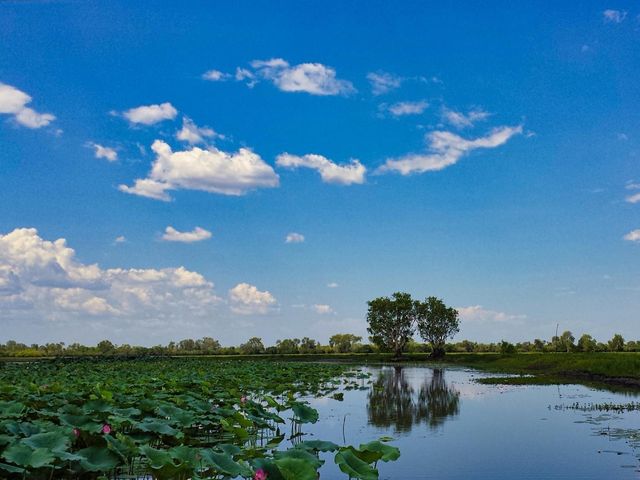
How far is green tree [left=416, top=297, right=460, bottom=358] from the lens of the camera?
72188mm

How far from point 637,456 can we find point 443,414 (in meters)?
7.15

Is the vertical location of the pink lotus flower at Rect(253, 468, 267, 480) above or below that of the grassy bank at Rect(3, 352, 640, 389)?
above

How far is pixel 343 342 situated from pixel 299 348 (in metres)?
10.8

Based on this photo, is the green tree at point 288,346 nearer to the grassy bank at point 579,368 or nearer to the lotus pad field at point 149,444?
the grassy bank at point 579,368

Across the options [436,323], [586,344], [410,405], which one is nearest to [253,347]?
[436,323]

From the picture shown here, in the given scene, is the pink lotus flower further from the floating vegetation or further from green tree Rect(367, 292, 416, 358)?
green tree Rect(367, 292, 416, 358)

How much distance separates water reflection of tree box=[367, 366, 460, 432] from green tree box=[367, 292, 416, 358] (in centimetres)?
4331

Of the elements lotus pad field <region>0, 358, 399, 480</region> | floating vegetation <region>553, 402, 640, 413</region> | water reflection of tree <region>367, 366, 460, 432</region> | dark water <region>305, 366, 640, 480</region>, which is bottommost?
water reflection of tree <region>367, 366, 460, 432</region>

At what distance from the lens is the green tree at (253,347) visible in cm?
9019

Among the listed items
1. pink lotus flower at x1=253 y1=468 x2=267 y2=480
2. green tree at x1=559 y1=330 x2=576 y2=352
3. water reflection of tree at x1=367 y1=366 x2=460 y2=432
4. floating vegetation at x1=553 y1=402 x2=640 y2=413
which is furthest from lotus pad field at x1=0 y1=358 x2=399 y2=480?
green tree at x1=559 y1=330 x2=576 y2=352

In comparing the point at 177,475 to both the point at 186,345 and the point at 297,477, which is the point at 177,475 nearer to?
the point at 297,477

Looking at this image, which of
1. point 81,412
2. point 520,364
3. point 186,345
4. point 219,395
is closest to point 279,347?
point 186,345

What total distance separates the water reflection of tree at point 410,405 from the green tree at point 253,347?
64.3 meters

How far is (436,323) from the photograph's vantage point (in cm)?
7219
